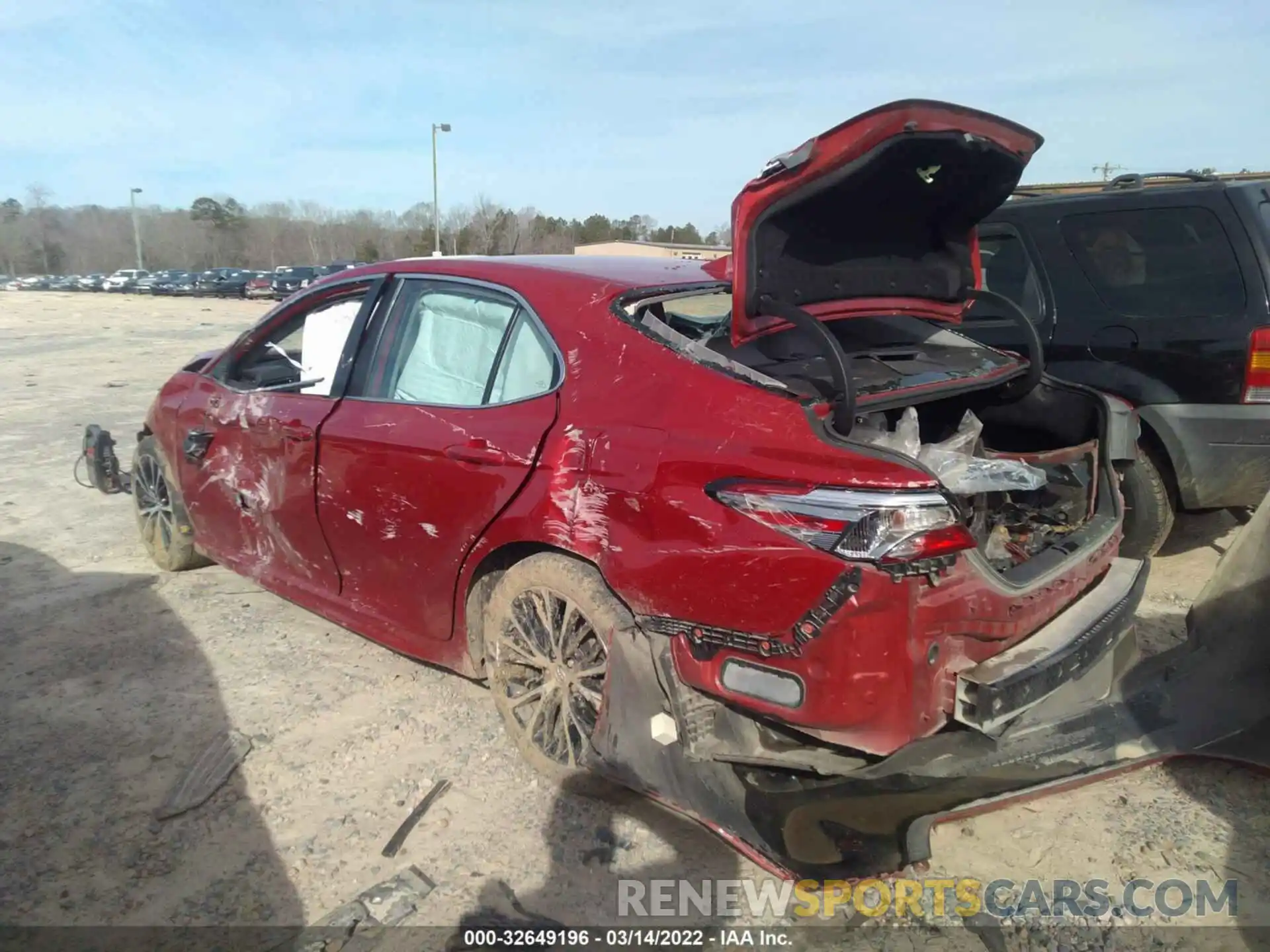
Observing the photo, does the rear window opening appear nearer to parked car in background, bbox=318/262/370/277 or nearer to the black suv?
the black suv

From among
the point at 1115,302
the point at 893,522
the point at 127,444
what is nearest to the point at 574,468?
the point at 893,522

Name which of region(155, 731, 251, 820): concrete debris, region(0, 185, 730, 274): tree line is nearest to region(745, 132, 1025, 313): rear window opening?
region(155, 731, 251, 820): concrete debris

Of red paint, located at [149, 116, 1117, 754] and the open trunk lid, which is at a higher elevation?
the open trunk lid

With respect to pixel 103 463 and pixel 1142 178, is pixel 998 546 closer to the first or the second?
pixel 1142 178

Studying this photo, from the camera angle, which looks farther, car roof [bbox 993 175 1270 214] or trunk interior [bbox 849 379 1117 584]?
car roof [bbox 993 175 1270 214]

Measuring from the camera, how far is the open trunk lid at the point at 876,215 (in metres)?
2.39

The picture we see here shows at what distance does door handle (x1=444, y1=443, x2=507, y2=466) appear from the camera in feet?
9.37

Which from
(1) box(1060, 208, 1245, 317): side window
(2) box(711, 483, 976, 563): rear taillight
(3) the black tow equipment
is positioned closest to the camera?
(2) box(711, 483, 976, 563): rear taillight

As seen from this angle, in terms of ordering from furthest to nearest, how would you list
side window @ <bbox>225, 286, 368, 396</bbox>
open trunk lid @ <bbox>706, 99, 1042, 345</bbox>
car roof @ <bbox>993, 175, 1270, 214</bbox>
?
car roof @ <bbox>993, 175, 1270, 214</bbox> < side window @ <bbox>225, 286, 368, 396</bbox> < open trunk lid @ <bbox>706, 99, 1042, 345</bbox>

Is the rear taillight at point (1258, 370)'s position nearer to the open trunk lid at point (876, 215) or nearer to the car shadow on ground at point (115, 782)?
the open trunk lid at point (876, 215)

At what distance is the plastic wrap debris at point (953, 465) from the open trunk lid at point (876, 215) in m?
0.40

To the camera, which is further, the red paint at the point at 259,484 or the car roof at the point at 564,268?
the red paint at the point at 259,484

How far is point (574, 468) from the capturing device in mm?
2660

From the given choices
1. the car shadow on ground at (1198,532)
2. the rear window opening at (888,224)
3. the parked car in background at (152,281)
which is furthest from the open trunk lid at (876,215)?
the parked car in background at (152,281)
